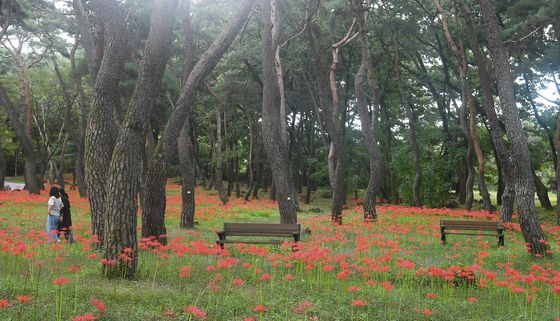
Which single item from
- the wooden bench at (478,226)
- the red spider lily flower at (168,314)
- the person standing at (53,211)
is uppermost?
the person standing at (53,211)

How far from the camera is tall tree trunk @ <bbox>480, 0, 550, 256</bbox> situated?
11.5 m

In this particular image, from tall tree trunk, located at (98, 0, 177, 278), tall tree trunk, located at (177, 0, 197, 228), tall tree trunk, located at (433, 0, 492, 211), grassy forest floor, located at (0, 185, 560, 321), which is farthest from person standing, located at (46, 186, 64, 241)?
tall tree trunk, located at (433, 0, 492, 211)

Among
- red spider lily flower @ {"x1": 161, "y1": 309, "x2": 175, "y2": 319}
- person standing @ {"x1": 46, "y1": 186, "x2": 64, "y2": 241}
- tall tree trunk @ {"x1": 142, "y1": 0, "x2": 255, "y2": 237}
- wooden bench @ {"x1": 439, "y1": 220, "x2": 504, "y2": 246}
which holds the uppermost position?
tall tree trunk @ {"x1": 142, "y1": 0, "x2": 255, "y2": 237}

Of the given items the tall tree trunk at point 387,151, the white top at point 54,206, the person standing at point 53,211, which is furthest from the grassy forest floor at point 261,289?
the tall tree trunk at point 387,151

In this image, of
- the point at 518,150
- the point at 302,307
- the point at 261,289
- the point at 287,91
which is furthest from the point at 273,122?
the point at 287,91

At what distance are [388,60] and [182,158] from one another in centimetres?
1972

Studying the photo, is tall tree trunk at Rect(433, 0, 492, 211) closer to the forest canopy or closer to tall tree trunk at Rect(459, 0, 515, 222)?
the forest canopy

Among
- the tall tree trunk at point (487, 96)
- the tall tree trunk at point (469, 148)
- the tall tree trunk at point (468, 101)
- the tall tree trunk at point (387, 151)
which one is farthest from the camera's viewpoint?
the tall tree trunk at point (387, 151)

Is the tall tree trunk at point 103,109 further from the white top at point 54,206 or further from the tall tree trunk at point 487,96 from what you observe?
the tall tree trunk at point 487,96

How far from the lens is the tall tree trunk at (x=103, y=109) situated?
887 cm

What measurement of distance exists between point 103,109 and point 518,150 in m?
10.2

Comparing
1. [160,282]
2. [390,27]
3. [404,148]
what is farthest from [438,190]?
[160,282]

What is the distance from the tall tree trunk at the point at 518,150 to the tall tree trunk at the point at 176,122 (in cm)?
671

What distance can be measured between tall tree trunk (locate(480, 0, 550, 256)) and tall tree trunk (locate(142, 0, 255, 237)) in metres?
6.71
